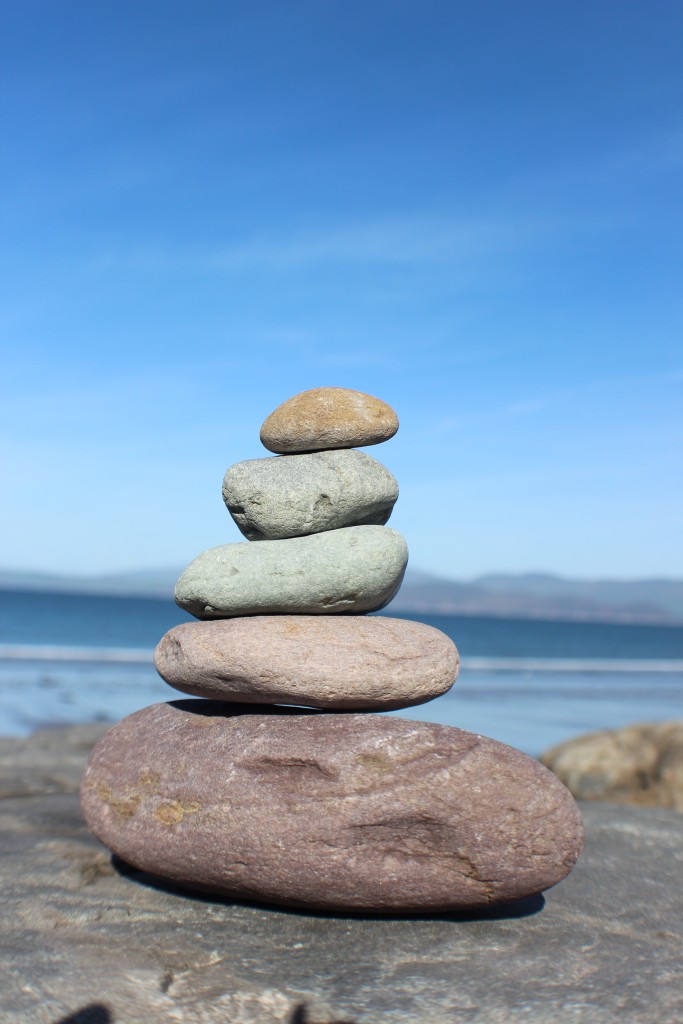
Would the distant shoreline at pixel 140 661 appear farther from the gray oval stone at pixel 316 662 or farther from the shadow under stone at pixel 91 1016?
the shadow under stone at pixel 91 1016

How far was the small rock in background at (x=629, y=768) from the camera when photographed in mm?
10500

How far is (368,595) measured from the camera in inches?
241

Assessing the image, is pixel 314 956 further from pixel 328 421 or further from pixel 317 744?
pixel 328 421

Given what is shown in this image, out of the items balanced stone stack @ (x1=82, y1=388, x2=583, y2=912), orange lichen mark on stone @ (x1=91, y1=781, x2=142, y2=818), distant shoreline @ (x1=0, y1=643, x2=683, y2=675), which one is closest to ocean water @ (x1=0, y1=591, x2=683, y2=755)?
distant shoreline @ (x1=0, y1=643, x2=683, y2=675)

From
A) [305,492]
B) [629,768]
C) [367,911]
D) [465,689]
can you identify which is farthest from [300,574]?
[465,689]

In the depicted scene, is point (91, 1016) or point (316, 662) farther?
point (316, 662)

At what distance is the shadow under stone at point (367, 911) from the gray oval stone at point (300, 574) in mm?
1863

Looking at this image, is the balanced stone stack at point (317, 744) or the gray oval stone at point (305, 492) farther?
the gray oval stone at point (305, 492)

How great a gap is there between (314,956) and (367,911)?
0.61m

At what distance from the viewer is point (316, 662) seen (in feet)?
18.2

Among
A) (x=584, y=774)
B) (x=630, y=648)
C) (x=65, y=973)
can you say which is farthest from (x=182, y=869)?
(x=630, y=648)

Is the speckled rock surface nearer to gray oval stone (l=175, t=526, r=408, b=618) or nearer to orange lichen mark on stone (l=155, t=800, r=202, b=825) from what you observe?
gray oval stone (l=175, t=526, r=408, b=618)

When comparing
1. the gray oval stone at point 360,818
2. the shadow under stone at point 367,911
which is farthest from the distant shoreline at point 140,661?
the gray oval stone at point 360,818

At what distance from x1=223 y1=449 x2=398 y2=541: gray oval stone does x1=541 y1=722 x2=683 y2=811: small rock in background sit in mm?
5898
